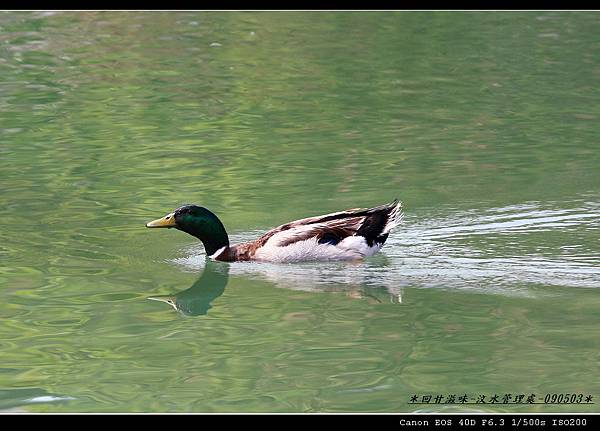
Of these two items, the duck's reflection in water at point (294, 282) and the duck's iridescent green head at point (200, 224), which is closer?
the duck's reflection in water at point (294, 282)

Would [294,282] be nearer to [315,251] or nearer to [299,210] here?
[315,251]

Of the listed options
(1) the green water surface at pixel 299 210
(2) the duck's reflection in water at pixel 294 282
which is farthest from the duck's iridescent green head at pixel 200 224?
(1) the green water surface at pixel 299 210

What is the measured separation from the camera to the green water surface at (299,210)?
9758mm

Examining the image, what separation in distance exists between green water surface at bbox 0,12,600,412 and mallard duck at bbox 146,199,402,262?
145 mm

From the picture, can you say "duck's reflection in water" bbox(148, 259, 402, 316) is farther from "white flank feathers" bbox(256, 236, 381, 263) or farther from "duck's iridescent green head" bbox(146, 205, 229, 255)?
"duck's iridescent green head" bbox(146, 205, 229, 255)

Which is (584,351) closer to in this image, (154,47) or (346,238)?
(346,238)

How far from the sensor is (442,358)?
9969 millimetres

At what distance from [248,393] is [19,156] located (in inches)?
363

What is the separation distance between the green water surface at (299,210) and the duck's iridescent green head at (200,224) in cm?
31

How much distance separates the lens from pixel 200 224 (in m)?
13.3

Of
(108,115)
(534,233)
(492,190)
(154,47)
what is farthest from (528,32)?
(534,233)

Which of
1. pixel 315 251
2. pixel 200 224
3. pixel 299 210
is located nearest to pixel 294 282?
pixel 315 251

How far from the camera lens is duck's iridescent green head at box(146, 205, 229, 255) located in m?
13.2

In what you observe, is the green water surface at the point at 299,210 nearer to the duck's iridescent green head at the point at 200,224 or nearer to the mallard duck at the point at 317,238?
the mallard duck at the point at 317,238
